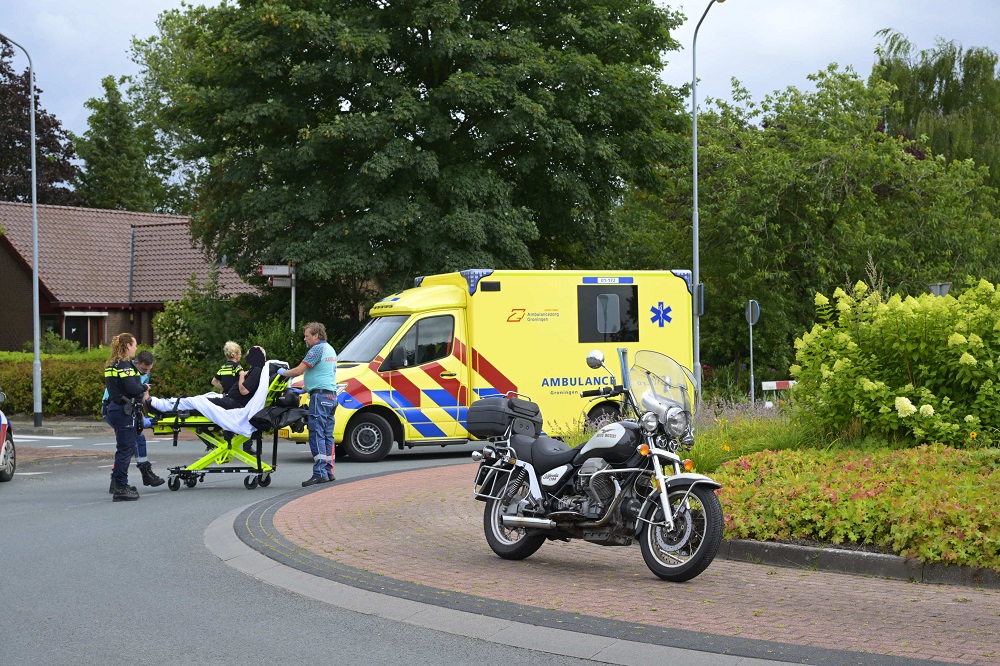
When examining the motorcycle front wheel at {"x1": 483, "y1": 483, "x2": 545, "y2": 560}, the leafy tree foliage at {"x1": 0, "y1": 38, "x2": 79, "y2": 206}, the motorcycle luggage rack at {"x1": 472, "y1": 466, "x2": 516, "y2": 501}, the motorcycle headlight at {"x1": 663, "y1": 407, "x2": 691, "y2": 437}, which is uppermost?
the leafy tree foliage at {"x1": 0, "y1": 38, "x2": 79, "y2": 206}

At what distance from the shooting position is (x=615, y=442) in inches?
316

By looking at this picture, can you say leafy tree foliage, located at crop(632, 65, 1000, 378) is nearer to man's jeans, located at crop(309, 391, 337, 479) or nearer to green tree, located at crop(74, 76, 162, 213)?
man's jeans, located at crop(309, 391, 337, 479)

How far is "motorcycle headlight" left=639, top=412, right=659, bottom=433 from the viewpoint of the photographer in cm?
781

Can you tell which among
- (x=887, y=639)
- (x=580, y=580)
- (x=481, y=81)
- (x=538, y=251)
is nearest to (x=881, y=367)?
(x=580, y=580)

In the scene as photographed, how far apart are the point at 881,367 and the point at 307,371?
658cm

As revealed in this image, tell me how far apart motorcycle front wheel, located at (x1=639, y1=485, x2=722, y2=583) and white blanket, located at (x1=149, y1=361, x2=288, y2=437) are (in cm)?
673

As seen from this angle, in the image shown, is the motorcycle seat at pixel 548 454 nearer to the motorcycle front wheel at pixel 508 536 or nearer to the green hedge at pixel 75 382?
the motorcycle front wheel at pixel 508 536

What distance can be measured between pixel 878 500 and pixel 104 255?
41.5m

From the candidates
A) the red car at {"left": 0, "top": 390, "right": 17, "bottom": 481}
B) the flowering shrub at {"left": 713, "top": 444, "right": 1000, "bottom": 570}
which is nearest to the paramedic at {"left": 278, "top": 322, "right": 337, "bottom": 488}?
the red car at {"left": 0, "top": 390, "right": 17, "bottom": 481}

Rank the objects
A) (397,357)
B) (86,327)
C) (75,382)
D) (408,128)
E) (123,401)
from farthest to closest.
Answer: (86,327) → (75,382) → (408,128) → (397,357) → (123,401)

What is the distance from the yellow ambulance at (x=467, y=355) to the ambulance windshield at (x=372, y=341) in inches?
0.9

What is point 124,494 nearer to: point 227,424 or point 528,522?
point 227,424

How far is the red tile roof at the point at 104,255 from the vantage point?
142 feet

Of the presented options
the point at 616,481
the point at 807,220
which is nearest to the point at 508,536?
the point at 616,481
